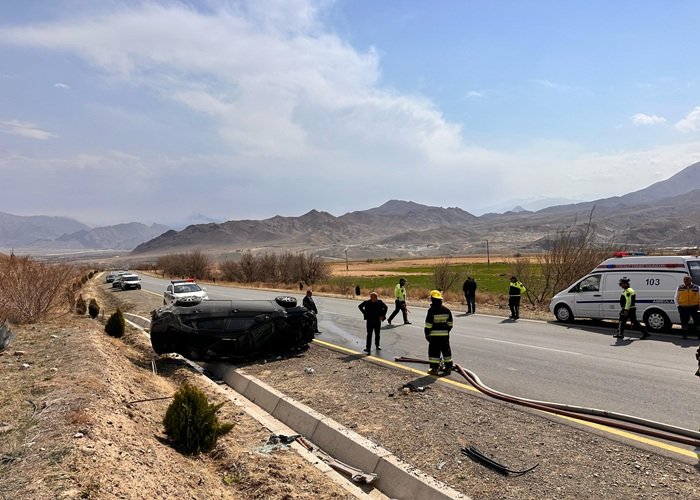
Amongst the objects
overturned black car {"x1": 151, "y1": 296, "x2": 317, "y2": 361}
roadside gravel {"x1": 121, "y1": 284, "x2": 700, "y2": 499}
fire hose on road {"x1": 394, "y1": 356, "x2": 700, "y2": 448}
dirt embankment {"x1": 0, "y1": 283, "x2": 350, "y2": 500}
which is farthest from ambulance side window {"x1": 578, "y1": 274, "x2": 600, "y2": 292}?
dirt embankment {"x1": 0, "y1": 283, "x2": 350, "y2": 500}

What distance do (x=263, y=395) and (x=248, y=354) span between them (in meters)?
2.79

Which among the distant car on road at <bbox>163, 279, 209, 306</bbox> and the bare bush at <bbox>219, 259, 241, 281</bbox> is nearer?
the distant car on road at <bbox>163, 279, 209, 306</bbox>

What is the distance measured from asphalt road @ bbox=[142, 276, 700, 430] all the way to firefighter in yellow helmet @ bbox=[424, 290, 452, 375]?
2.70 ft

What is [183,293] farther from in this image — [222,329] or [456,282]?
[456,282]

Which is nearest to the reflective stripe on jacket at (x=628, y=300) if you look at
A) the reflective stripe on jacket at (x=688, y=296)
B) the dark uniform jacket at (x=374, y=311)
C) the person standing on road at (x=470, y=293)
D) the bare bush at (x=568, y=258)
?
the reflective stripe on jacket at (x=688, y=296)

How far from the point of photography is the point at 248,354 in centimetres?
1178

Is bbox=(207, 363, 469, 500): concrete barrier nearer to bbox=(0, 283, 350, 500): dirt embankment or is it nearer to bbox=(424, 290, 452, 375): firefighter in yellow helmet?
bbox=(0, 283, 350, 500): dirt embankment

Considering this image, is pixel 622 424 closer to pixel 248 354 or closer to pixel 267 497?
pixel 267 497

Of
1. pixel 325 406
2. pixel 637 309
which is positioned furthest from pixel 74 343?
pixel 637 309

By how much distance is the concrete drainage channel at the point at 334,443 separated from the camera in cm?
529

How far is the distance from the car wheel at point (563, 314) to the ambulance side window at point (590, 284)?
2.80ft

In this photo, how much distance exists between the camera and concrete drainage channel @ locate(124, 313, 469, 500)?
5.29 metres

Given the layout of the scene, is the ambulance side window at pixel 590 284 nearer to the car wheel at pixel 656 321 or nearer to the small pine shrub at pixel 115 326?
the car wheel at pixel 656 321

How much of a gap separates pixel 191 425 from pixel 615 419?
5.73 m
